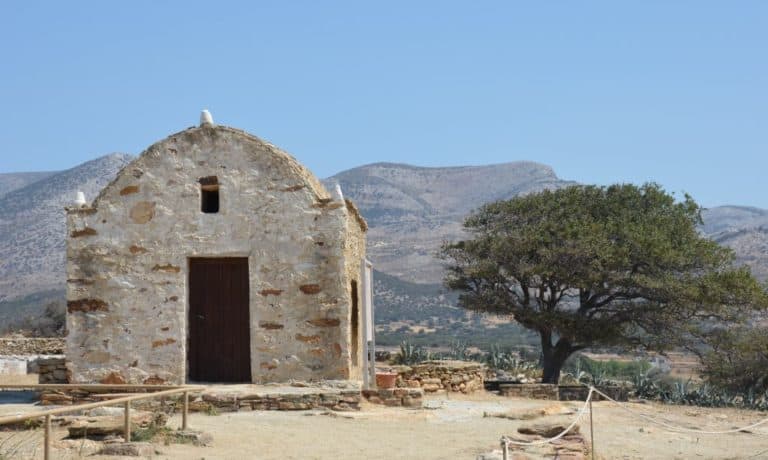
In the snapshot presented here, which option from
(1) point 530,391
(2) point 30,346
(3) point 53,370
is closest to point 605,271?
(1) point 530,391

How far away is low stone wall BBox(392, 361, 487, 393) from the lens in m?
18.7

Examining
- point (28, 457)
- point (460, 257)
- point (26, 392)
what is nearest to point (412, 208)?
point (460, 257)

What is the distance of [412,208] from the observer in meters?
128

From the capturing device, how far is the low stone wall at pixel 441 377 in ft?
61.4

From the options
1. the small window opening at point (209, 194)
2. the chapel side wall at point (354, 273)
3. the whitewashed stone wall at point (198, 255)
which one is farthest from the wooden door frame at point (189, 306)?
the chapel side wall at point (354, 273)

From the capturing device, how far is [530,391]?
19.9 meters

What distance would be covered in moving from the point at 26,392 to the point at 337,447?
8960 millimetres

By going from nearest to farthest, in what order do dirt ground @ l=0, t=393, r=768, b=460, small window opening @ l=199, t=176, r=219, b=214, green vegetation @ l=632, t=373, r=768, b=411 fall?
dirt ground @ l=0, t=393, r=768, b=460
small window opening @ l=199, t=176, r=219, b=214
green vegetation @ l=632, t=373, r=768, b=411

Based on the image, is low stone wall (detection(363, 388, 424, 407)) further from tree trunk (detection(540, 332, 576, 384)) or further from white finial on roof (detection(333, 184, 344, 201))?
tree trunk (detection(540, 332, 576, 384))

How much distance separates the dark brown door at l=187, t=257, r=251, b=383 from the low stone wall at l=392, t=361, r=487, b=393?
391 cm

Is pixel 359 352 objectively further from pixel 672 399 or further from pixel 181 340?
pixel 672 399

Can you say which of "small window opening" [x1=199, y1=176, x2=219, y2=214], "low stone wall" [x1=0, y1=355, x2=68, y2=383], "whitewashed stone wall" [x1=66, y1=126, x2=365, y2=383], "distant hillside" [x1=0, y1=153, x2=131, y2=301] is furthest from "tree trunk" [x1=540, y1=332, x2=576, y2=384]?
"distant hillside" [x1=0, y1=153, x2=131, y2=301]

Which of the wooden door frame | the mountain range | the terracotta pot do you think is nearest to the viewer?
the wooden door frame

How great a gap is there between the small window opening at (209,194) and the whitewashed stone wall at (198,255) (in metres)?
0.11
